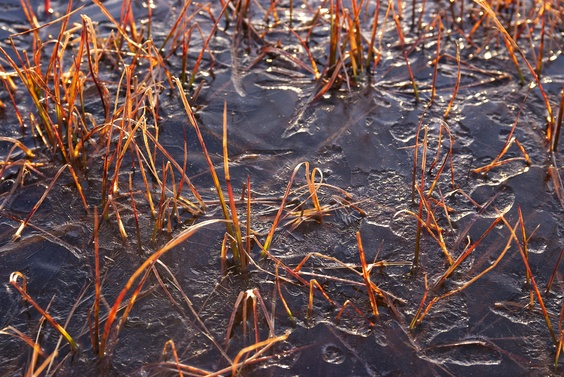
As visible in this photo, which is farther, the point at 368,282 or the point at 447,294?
the point at 447,294

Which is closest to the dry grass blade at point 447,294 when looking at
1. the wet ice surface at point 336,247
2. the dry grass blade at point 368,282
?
the wet ice surface at point 336,247

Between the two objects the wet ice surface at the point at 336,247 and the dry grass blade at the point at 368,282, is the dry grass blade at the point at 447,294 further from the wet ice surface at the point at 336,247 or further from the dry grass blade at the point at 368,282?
the dry grass blade at the point at 368,282

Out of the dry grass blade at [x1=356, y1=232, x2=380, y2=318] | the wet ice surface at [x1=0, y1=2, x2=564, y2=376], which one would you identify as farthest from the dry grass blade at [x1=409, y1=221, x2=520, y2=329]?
the dry grass blade at [x1=356, y1=232, x2=380, y2=318]

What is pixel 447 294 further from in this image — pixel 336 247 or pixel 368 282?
pixel 336 247

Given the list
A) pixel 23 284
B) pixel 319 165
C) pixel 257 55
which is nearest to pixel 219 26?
pixel 257 55

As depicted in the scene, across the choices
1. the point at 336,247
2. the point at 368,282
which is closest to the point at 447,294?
the point at 368,282

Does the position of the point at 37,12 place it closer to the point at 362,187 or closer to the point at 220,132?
the point at 220,132

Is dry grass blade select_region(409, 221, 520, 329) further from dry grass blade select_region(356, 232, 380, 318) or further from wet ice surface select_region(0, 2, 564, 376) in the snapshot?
dry grass blade select_region(356, 232, 380, 318)

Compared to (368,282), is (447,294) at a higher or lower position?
lower
